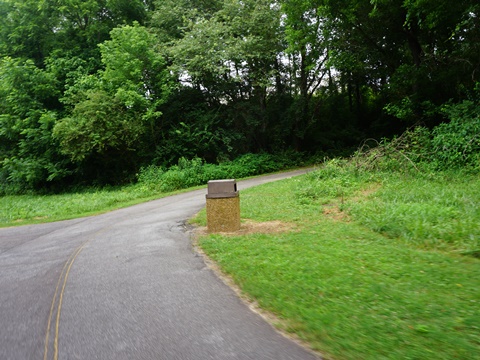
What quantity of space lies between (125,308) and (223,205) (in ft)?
12.8

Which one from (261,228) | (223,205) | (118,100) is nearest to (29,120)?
(118,100)

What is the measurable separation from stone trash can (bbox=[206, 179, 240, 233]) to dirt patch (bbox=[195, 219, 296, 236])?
22cm

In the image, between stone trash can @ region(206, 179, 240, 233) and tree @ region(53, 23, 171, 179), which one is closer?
stone trash can @ region(206, 179, 240, 233)

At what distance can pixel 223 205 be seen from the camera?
7805mm

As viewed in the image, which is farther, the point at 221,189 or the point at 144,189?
the point at 144,189

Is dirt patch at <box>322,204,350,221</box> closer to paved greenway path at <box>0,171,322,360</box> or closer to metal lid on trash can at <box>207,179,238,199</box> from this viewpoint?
metal lid on trash can at <box>207,179,238,199</box>

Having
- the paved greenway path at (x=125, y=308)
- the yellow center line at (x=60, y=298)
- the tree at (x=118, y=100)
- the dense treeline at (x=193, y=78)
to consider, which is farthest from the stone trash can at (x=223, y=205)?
the tree at (x=118, y=100)

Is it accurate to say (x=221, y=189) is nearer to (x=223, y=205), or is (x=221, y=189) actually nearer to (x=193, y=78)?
(x=223, y=205)

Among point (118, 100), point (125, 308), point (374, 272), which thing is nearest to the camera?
point (125, 308)

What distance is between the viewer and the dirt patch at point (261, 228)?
7.58 meters

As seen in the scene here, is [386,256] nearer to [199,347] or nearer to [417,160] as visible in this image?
[199,347]

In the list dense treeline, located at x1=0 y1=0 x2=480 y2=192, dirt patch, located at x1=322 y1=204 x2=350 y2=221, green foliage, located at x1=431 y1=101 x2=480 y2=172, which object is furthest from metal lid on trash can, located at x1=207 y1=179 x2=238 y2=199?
dense treeline, located at x1=0 y1=0 x2=480 y2=192

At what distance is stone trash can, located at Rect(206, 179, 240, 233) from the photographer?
25.5 feet

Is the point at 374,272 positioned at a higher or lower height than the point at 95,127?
lower
